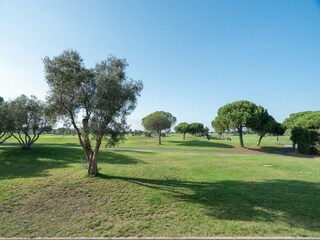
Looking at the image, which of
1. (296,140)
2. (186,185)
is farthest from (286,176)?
(296,140)

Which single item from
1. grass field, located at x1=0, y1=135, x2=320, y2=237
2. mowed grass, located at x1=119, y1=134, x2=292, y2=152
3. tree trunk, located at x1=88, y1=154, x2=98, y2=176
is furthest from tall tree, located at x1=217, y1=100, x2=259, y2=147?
tree trunk, located at x1=88, y1=154, x2=98, y2=176

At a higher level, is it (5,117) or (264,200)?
(5,117)

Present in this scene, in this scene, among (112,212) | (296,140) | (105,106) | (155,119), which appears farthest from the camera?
(155,119)

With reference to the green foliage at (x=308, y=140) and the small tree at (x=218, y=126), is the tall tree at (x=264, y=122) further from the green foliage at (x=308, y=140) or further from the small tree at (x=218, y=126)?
the green foliage at (x=308, y=140)

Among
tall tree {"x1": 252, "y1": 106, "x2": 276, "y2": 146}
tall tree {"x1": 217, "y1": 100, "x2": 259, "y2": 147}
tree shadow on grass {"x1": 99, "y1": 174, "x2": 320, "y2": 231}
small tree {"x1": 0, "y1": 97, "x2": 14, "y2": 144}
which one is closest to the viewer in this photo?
tree shadow on grass {"x1": 99, "y1": 174, "x2": 320, "y2": 231}

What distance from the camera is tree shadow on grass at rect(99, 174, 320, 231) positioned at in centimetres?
870

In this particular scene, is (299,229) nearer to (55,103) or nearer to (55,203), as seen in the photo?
(55,203)

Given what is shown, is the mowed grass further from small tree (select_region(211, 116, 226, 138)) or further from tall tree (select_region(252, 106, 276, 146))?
tall tree (select_region(252, 106, 276, 146))

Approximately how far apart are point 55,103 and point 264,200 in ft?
35.8

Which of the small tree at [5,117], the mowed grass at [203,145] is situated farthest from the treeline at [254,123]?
the small tree at [5,117]

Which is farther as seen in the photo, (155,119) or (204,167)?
(155,119)

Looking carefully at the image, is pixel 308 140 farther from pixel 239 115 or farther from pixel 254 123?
pixel 239 115

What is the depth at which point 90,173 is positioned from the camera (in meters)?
13.5

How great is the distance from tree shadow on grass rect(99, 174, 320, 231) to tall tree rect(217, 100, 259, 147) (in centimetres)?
3211
